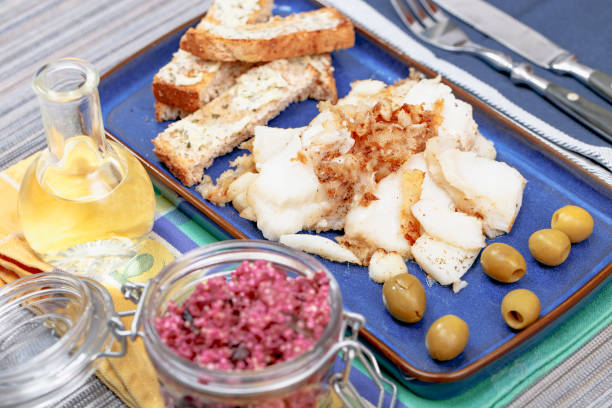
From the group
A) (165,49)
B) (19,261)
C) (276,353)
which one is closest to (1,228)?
(19,261)

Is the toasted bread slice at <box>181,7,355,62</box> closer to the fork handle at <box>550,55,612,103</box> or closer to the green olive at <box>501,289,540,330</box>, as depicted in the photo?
the fork handle at <box>550,55,612,103</box>

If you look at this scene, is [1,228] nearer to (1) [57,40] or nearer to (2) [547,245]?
(1) [57,40]

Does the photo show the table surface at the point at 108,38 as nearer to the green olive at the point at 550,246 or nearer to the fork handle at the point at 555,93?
the fork handle at the point at 555,93

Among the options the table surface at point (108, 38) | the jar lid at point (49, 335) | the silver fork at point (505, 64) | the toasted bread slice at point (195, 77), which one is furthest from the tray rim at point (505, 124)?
the jar lid at point (49, 335)

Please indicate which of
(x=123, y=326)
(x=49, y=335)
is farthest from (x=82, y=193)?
(x=123, y=326)

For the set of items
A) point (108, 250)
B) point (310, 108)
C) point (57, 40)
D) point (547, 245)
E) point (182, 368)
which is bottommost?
point (57, 40)

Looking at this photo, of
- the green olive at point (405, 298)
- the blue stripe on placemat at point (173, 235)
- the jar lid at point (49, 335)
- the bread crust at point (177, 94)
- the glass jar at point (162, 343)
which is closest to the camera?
the glass jar at point (162, 343)
